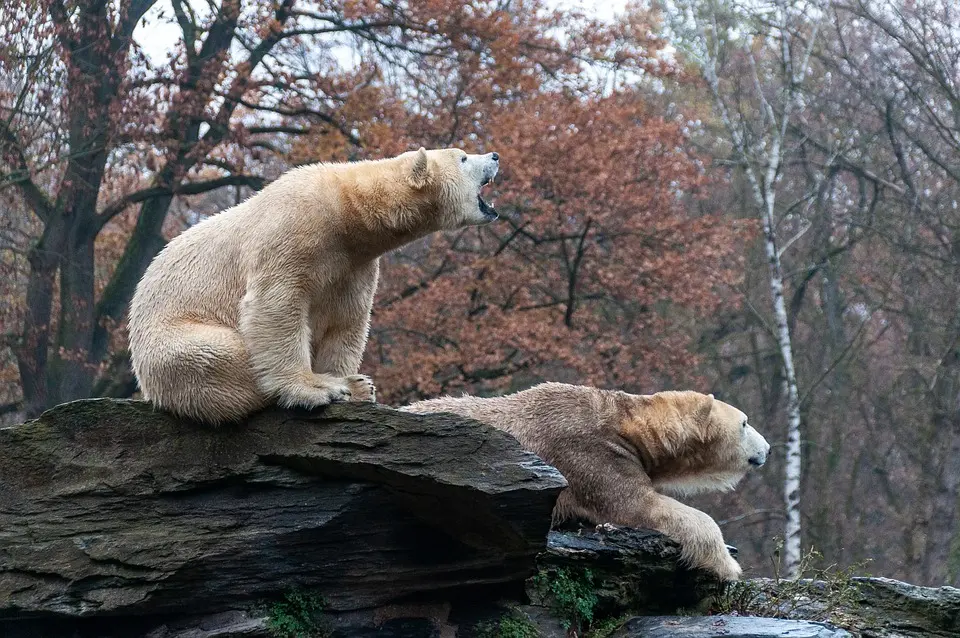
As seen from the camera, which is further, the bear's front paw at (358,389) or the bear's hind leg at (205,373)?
the bear's front paw at (358,389)

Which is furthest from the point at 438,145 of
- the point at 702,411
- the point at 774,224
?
the point at 702,411

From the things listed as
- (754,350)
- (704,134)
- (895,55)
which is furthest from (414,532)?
(704,134)

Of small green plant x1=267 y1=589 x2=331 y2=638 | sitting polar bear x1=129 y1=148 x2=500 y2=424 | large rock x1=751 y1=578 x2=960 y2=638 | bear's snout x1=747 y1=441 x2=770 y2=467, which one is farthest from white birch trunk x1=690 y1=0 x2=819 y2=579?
sitting polar bear x1=129 y1=148 x2=500 y2=424

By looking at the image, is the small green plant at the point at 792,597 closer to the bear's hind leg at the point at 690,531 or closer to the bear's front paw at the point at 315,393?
the bear's hind leg at the point at 690,531

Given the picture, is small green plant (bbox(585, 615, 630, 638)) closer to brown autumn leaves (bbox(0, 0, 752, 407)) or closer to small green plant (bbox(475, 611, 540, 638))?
small green plant (bbox(475, 611, 540, 638))

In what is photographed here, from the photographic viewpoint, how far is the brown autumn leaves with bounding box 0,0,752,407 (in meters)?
14.6

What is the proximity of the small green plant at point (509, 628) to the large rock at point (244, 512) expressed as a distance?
0.24 meters

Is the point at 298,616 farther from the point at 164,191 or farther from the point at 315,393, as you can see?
the point at 164,191

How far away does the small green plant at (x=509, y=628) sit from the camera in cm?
582

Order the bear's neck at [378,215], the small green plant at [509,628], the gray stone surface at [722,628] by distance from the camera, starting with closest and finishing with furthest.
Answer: the bear's neck at [378,215] < the gray stone surface at [722,628] < the small green plant at [509,628]

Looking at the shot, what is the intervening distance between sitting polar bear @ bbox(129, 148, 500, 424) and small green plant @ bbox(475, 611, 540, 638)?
61.8 inches

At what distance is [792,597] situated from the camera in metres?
7.15

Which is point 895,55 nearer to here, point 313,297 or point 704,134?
point 704,134

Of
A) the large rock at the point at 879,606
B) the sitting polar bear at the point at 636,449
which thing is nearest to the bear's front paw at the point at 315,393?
the sitting polar bear at the point at 636,449
